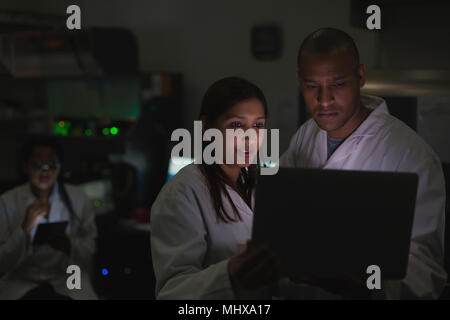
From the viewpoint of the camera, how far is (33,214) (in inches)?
85.7

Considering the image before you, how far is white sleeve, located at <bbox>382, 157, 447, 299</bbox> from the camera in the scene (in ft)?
3.26

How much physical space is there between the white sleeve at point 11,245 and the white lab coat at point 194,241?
1232mm

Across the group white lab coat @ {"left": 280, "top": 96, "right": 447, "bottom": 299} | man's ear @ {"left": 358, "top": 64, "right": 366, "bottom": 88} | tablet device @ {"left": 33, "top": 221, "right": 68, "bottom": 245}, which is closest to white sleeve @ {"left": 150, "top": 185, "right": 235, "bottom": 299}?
white lab coat @ {"left": 280, "top": 96, "right": 447, "bottom": 299}

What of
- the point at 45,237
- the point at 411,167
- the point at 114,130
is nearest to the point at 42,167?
the point at 45,237

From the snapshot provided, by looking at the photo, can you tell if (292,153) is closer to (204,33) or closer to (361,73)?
(361,73)

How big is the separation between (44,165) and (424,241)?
1.66 metres

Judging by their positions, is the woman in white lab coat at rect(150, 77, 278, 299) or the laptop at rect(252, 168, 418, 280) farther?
the woman in white lab coat at rect(150, 77, 278, 299)

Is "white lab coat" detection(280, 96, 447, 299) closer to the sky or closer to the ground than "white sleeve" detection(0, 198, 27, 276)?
closer to the sky

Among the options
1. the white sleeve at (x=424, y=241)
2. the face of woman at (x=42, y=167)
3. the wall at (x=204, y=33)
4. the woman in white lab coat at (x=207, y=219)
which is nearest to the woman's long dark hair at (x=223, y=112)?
the woman in white lab coat at (x=207, y=219)

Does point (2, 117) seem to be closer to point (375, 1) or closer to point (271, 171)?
point (375, 1)

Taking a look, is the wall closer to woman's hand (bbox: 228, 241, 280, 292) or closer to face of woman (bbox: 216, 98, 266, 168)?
face of woman (bbox: 216, 98, 266, 168)

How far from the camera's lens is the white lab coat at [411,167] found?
100 cm

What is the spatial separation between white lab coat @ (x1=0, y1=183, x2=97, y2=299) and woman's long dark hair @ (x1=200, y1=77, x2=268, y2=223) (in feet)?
4.29

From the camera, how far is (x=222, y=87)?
1.07m
